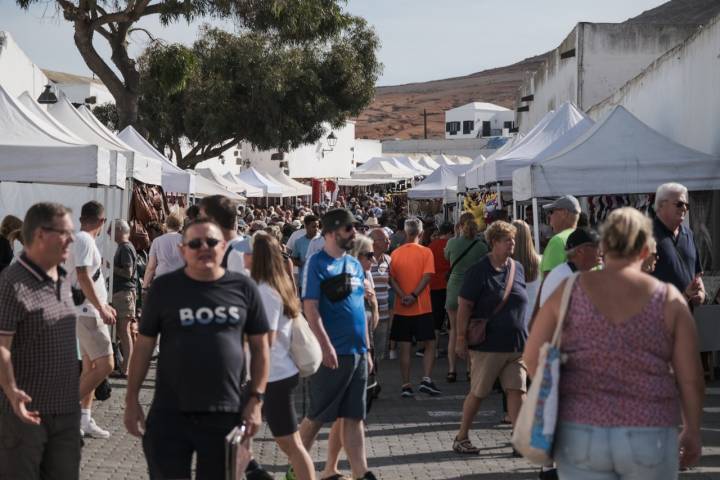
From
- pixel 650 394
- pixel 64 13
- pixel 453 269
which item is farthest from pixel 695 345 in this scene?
pixel 64 13

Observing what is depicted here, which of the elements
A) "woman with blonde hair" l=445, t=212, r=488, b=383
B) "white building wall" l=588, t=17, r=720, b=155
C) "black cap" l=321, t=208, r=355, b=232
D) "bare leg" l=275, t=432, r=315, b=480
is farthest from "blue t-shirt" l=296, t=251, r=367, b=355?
"white building wall" l=588, t=17, r=720, b=155

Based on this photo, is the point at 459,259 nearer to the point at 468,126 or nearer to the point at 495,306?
the point at 495,306

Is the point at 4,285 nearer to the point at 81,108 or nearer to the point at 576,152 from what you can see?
the point at 576,152

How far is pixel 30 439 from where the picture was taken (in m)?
5.11

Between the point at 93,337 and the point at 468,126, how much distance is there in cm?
11462

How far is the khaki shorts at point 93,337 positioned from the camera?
27.5 ft

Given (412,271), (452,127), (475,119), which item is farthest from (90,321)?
(452,127)

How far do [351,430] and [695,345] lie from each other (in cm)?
302

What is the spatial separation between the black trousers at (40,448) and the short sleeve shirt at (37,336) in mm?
59

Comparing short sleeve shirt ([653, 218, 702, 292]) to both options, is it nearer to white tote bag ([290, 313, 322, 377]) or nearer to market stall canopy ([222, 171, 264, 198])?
white tote bag ([290, 313, 322, 377])

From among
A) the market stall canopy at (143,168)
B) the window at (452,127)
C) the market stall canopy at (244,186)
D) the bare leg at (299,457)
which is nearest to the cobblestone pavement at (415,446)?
the bare leg at (299,457)

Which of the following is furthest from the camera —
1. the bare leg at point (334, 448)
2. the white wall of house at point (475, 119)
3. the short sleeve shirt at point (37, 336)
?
the white wall of house at point (475, 119)

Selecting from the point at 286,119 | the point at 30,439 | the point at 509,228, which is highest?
the point at 286,119

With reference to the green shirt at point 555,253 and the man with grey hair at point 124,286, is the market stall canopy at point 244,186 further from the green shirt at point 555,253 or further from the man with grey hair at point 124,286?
the green shirt at point 555,253
